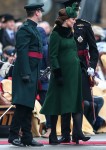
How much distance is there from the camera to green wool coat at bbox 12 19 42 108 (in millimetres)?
16000

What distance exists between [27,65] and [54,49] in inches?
22.1

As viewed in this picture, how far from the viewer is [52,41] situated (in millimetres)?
16344

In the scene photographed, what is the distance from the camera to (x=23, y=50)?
52.4 feet

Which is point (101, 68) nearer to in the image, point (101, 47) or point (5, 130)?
point (101, 47)

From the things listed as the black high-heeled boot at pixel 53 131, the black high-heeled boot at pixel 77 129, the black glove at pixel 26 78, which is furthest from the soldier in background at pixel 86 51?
the black glove at pixel 26 78

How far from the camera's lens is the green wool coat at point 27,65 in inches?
630

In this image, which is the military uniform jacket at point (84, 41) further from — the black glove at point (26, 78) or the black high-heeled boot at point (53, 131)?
the black glove at point (26, 78)

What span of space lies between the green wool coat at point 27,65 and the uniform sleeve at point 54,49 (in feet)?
0.64

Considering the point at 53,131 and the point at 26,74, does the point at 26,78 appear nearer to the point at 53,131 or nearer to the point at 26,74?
the point at 26,74

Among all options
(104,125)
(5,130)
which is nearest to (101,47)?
(104,125)

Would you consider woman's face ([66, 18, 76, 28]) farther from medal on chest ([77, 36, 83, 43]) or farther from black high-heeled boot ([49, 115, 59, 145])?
black high-heeled boot ([49, 115, 59, 145])

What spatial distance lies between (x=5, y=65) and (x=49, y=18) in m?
27.5

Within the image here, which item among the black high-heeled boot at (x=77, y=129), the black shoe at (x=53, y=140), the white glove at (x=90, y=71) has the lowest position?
the black shoe at (x=53, y=140)

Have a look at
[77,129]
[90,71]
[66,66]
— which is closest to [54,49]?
[66,66]
